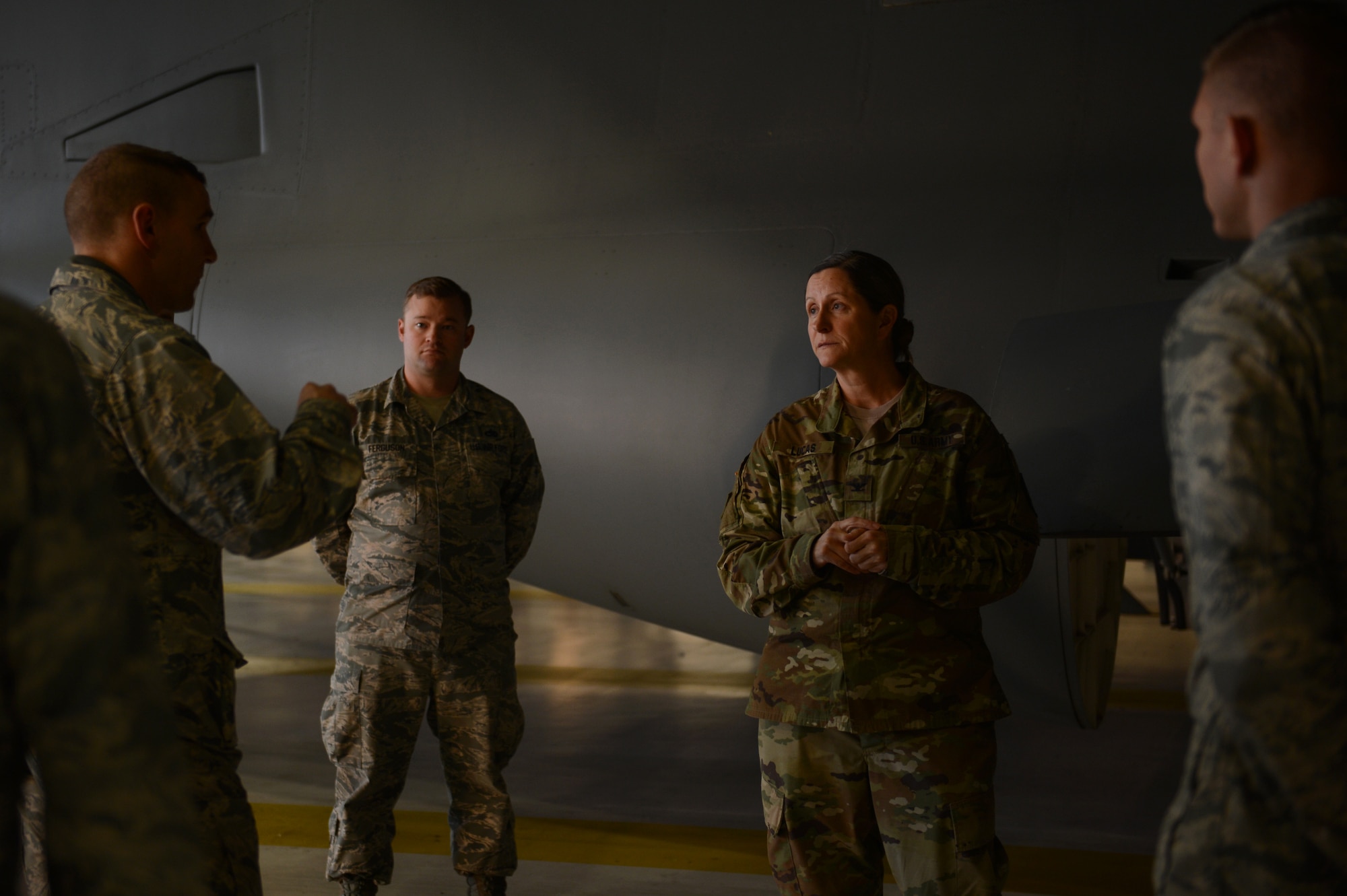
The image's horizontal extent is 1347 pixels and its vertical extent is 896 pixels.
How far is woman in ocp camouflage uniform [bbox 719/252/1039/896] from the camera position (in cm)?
218

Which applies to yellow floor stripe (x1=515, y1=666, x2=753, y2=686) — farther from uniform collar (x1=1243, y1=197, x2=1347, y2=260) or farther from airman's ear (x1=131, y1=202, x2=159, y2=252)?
uniform collar (x1=1243, y1=197, x2=1347, y2=260)

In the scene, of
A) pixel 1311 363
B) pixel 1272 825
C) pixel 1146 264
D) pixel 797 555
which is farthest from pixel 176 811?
pixel 1146 264

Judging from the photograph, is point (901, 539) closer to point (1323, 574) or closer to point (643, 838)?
point (1323, 574)

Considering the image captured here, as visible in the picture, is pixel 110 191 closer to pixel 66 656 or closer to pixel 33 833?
pixel 33 833

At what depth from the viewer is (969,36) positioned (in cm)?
312

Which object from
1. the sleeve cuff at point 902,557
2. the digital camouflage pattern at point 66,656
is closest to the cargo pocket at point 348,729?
the sleeve cuff at point 902,557

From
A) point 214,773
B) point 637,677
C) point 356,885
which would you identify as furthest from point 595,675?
point 214,773

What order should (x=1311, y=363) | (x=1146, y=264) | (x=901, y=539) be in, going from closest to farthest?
1. (x=1311, y=363)
2. (x=901, y=539)
3. (x=1146, y=264)

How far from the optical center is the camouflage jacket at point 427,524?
9.80 feet

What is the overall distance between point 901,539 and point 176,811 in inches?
59.5

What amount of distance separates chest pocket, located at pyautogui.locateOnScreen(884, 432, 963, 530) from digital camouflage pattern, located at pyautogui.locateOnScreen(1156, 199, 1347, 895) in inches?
44.1

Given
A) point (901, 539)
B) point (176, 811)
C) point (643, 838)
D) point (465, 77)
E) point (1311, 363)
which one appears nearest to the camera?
point (176, 811)

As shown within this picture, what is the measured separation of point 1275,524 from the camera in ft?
3.62

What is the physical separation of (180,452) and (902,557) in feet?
4.40
